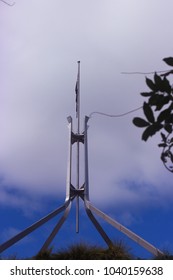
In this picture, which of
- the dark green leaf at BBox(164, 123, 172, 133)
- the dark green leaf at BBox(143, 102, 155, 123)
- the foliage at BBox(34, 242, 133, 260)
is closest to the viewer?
the dark green leaf at BBox(143, 102, 155, 123)

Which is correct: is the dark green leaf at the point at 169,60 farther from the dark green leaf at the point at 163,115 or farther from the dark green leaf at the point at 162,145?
the dark green leaf at the point at 162,145

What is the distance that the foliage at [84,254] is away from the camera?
12.6 meters

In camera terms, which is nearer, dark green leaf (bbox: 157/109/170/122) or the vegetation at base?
dark green leaf (bbox: 157/109/170/122)

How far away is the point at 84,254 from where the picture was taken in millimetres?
12672

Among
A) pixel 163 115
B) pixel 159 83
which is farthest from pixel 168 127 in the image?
pixel 159 83

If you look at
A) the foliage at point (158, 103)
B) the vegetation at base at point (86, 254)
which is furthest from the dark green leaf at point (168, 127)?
the vegetation at base at point (86, 254)

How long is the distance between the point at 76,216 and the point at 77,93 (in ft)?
23.2

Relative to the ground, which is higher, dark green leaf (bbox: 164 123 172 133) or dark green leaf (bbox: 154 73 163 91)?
dark green leaf (bbox: 154 73 163 91)

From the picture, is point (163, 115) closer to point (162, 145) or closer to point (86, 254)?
point (162, 145)

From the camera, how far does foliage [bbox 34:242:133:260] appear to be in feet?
41.3

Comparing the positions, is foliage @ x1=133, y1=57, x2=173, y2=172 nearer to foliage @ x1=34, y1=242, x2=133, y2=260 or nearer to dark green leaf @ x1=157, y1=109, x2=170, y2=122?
dark green leaf @ x1=157, y1=109, x2=170, y2=122

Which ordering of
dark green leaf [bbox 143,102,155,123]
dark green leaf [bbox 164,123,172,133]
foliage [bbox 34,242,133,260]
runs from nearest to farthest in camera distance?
1. dark green leaf [bbox 143,102,155,123]
2. dark green leaf [bbox 164,123,172,133]
3. foliage [bbox 34,242,133,260]

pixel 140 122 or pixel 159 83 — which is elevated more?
pixel 159 83

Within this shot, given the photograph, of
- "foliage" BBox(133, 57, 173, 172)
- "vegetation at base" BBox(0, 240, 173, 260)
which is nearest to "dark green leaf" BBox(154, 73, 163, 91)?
"foliage" BBox(133, 57, 173, 172)
